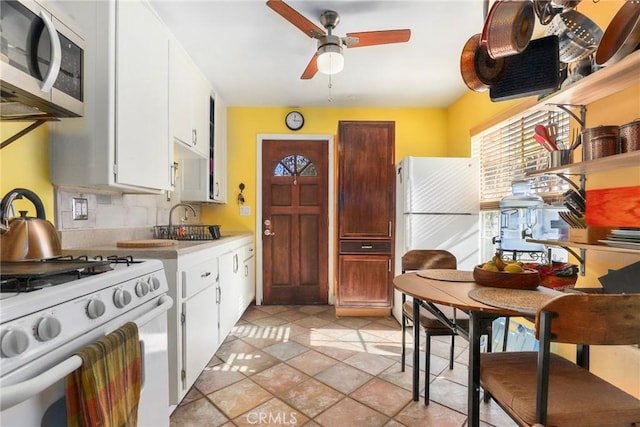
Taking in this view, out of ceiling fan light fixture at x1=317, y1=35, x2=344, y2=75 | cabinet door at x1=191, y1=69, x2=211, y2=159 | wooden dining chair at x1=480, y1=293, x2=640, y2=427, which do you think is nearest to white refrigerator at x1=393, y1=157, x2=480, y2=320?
ceiling fan light fixture at x1=317, y1=35, x2=344, y2=75

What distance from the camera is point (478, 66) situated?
1.63m

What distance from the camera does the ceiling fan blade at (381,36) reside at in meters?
1.92

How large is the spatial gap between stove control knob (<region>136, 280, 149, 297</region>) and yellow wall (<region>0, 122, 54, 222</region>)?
0.85 metres

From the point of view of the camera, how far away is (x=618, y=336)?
2.93 ft

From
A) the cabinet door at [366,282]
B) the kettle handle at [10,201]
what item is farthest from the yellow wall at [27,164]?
the cabinet door at [366,282]

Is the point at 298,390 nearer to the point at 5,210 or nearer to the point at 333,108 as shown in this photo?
the point at 5,210

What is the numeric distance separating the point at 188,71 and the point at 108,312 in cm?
224

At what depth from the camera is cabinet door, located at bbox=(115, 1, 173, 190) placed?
165 centimetres

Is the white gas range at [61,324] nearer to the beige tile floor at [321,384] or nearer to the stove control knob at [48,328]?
the stove control knob at [48,328]

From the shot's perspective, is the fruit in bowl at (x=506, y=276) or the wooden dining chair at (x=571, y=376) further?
the fruit in bowl at (x=506, y=276)

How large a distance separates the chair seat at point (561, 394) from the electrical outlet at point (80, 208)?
7.21 ft

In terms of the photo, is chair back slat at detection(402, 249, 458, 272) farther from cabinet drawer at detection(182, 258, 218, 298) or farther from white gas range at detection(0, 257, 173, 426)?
white gas range at detection(0, 257, 173, 426)

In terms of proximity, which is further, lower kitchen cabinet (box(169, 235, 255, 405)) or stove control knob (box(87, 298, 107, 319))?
lower kitchen cabinet (box(169, 235, 255, 405))

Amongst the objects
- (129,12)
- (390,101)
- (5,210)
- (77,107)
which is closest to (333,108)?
(390,101)
